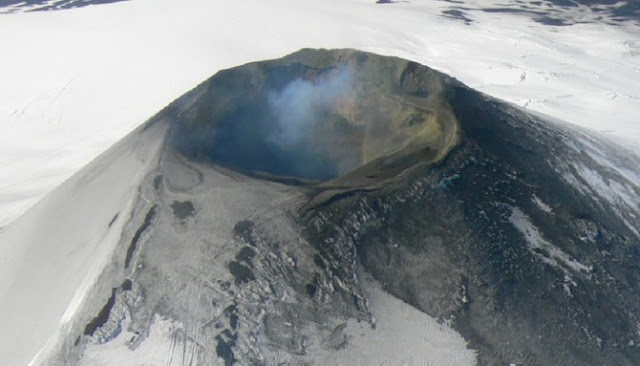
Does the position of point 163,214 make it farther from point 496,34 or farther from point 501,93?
point 496,34

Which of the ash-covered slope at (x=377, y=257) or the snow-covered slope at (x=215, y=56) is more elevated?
the ash-covered slope at (x=377, y=257)

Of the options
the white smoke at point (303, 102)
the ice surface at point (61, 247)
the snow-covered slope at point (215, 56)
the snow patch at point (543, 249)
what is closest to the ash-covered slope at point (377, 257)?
the snow patch at point (543, 249)

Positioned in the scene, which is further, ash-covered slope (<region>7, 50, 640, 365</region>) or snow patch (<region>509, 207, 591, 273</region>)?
snow patch (<region>509, 207, 591, 273</region>)

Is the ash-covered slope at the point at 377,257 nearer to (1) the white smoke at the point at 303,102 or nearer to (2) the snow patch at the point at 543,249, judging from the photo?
(2) the snow patch at the point at 543,249

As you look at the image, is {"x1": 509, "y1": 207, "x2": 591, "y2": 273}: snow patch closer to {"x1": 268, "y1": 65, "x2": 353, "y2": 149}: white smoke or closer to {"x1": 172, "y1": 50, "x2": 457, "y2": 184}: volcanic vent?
{"x1": 172, "y1": 50, "x2": 457, "y2": 184}: volcanic vent

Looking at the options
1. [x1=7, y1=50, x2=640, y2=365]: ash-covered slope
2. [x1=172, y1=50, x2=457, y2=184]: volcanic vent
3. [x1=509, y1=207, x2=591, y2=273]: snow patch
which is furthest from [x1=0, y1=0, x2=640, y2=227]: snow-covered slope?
[x1=509, y1=207, x2=591, y2=273]: snow patch

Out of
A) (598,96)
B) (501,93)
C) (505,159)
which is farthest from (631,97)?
(505,159)
